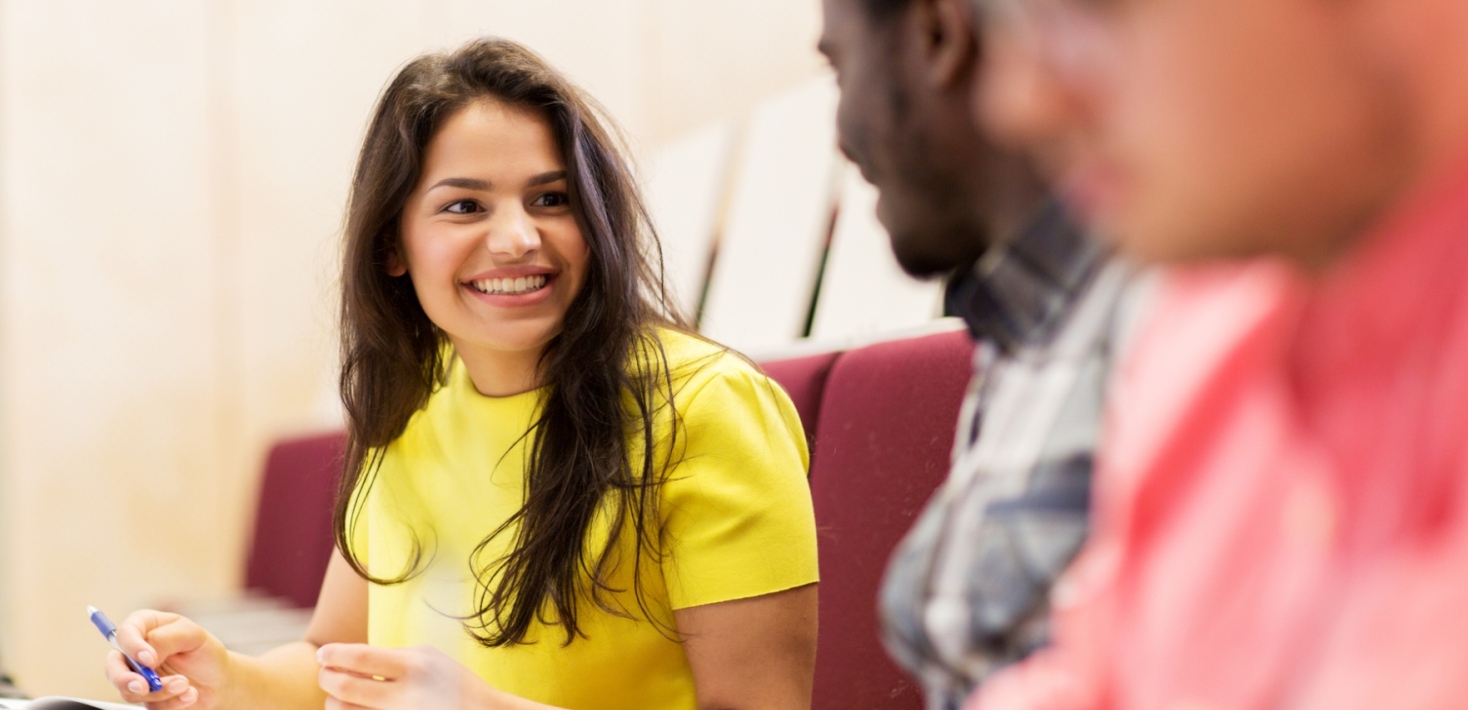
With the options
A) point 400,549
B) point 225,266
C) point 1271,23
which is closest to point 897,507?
point 400,549

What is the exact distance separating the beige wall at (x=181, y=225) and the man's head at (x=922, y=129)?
10.4 ft

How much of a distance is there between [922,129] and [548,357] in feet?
2.23

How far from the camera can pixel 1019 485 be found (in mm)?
488

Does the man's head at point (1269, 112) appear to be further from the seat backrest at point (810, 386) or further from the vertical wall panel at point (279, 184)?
the vertical wall panel at point (279, 184)

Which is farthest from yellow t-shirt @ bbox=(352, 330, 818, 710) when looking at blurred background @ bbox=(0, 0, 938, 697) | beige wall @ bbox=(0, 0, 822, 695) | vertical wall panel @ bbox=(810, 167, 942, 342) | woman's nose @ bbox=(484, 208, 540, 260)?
beige wall @ bbox=(0, 0, 822, 695)

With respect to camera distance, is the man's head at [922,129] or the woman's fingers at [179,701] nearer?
the man's head at [922,129]

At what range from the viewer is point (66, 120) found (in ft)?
11.8

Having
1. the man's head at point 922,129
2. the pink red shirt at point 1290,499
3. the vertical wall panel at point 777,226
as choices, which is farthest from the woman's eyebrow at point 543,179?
the vertical wall panel at point 777,226

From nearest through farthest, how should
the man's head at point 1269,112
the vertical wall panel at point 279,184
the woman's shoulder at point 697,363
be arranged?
the man's head at point 1269,112 → the woman's shoulder at point 697,363 → the vertical wall panel at point 279,184

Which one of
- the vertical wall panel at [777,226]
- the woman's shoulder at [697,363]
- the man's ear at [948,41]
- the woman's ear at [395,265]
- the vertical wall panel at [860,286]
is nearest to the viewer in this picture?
the man's ear at [948,41]

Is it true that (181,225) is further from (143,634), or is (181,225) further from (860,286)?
(143,634)

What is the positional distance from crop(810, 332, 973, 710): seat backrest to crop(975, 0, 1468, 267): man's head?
96cm

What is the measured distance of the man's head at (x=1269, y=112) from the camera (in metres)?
0.25

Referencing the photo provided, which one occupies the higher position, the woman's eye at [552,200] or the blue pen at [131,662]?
the woman's eye at [552,200]
